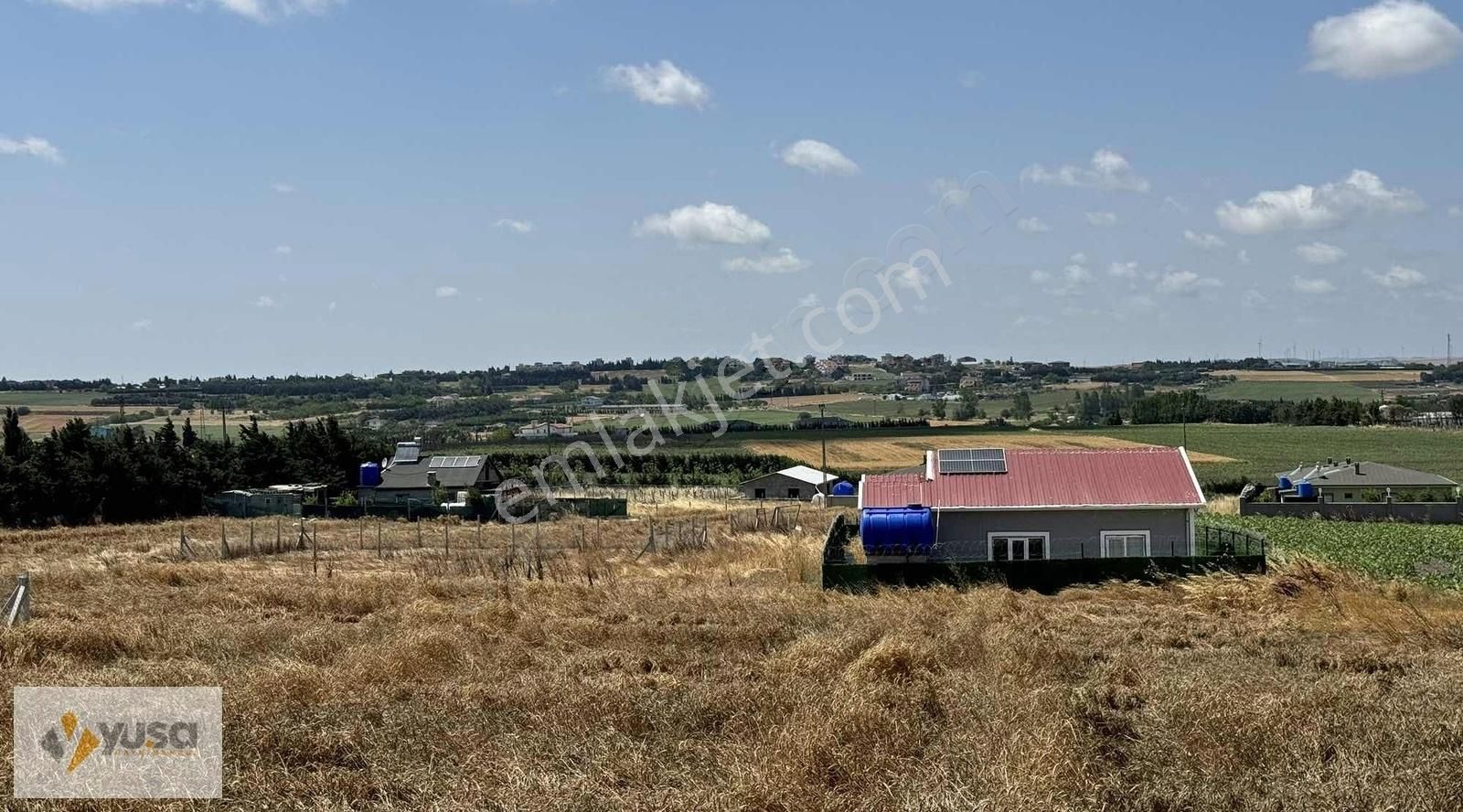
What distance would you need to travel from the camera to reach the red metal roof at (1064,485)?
81.4ft

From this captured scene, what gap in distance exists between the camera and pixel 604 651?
42.5 ft

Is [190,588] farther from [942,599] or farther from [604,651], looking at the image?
[942,599]

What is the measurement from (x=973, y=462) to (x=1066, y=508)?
8.47ft

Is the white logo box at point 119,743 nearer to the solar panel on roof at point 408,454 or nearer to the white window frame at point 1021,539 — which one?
the white window frame at point 1021,539

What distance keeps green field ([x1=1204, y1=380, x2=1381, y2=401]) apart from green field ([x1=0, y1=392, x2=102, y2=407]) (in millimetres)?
144692

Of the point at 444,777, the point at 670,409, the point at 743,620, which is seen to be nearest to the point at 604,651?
the point at 743,620

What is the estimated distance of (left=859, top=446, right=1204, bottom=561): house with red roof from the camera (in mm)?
24734

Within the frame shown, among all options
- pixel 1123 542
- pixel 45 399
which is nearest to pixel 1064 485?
pixel 1123 542

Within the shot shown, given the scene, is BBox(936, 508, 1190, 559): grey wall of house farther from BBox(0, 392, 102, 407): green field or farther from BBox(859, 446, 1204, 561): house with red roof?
BBox(0, 392, 102, 407): green field

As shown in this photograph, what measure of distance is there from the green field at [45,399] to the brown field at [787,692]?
14006 centimetres

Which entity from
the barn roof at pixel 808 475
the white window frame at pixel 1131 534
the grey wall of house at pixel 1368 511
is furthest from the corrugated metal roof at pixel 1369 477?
the white window frame at pixel 1131 534

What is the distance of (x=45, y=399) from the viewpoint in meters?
150

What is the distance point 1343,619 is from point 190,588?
1825 centimetres

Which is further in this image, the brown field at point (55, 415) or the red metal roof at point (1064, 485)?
the brown field at point (55, 415)
